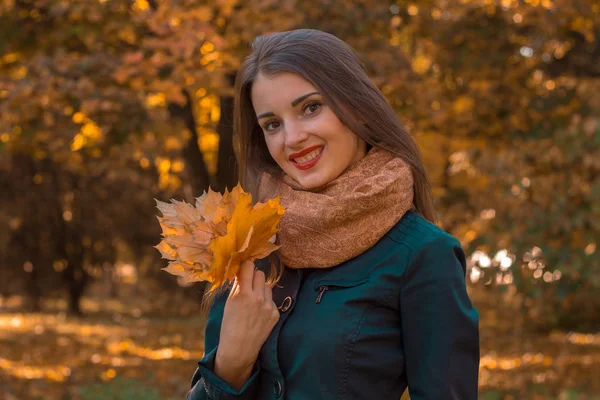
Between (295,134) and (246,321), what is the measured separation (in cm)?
47

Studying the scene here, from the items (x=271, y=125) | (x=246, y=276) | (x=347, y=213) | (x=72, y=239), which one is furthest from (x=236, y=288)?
(x=72, y=239)

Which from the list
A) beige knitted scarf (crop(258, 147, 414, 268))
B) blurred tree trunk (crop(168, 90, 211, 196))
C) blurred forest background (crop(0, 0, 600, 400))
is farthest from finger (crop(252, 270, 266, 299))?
blurred tree trunk (crop(168, 90, 211, 196))

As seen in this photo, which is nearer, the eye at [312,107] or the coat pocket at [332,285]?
the coat pocket at [332,285]

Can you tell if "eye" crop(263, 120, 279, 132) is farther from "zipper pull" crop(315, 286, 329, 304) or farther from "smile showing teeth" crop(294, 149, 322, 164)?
"zipper pull" crop(315, 286, 329, 304)

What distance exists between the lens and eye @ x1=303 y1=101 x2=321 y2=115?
200 cm

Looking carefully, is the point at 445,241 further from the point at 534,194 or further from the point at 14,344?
the point at 14,344

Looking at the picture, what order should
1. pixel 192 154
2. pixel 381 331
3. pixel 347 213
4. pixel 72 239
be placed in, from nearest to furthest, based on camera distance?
pixel 381 331 < pixel 347 213 < pixel 192 154 < pixel 72 239

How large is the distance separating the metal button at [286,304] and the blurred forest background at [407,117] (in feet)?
15.0

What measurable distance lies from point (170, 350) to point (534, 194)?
19.5 feet

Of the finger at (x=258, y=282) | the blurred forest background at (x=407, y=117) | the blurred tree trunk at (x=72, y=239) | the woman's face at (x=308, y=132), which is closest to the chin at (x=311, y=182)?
the woman's face at (x=308, y=132)

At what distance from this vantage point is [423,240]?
1.85 m

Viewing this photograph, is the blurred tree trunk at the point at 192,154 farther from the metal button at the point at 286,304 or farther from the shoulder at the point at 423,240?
the shoulder at the point at 423,240

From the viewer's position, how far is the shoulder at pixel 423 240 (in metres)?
1.82

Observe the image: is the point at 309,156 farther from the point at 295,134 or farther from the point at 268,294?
the point at 268,294
